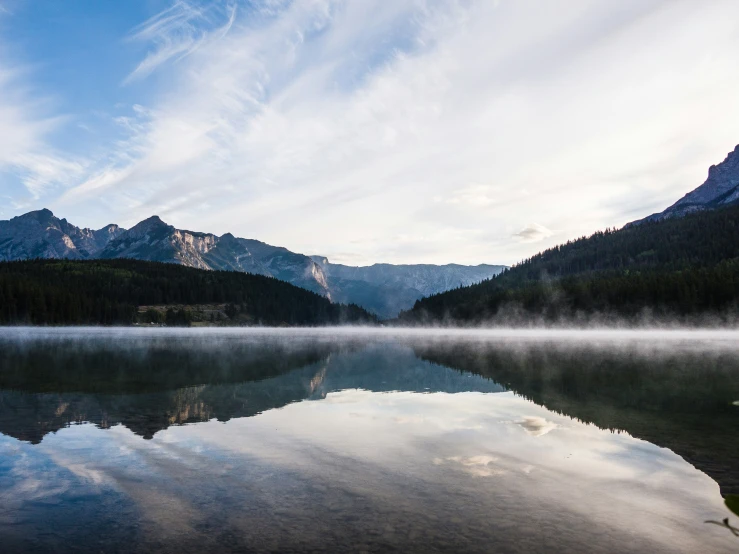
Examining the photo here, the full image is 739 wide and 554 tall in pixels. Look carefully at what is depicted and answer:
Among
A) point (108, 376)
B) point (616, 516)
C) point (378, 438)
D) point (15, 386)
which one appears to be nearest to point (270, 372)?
point (108, 376)

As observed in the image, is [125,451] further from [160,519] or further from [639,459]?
[639,459]

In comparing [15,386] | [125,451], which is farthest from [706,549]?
[15,386]

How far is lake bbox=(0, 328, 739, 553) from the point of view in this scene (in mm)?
10219

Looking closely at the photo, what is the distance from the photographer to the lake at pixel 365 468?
33.5ft

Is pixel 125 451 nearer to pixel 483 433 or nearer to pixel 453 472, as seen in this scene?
pixel 453 472

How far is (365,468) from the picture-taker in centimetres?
1540

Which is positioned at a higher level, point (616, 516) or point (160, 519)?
point (160, 519)

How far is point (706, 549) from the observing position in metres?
9.69

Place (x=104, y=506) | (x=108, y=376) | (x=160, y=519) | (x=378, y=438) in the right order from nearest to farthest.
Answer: (x=160, y=519) < (x=104, y=506) < (x=378, y=438) < (x=108, y=376)

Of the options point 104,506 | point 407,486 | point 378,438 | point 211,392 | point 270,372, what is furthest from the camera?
point 270,372

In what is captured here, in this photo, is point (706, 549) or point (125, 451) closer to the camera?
point (706, 549)

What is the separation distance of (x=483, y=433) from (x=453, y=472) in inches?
245

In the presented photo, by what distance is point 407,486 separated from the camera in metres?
13.5

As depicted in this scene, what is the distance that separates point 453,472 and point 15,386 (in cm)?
3051
